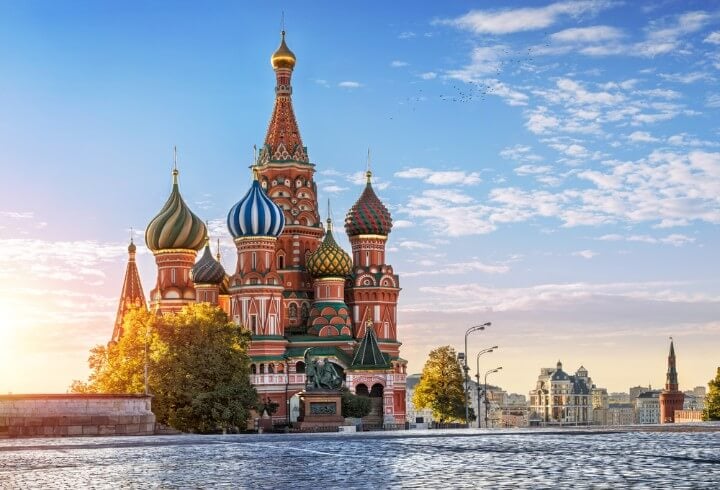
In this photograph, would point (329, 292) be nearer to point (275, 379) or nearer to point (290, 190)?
point (275, 379)

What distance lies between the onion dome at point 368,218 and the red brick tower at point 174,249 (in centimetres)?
1068

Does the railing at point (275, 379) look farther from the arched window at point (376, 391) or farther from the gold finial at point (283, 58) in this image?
the gold finial at point (283, 58)

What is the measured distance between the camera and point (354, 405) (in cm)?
6725

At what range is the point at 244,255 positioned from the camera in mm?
74375

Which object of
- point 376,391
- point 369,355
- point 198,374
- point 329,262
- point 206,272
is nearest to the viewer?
point 198,374

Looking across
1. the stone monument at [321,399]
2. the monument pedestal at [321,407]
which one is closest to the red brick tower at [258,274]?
the stone monument at [321,399]

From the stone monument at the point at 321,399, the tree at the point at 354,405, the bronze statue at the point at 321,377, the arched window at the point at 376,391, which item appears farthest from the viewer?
the arched window at the point at 376,391

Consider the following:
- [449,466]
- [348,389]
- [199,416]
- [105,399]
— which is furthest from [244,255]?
[449,466]

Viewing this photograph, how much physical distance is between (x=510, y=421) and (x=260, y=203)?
11823 cm

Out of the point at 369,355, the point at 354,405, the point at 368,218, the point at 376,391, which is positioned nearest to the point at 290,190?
the point at 368,218

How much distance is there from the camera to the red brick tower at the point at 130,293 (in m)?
84.8

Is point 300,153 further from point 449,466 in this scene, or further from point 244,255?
point 449,466

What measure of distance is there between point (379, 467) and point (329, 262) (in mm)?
61324

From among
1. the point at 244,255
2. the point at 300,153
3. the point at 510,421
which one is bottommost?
the point at 510,421
